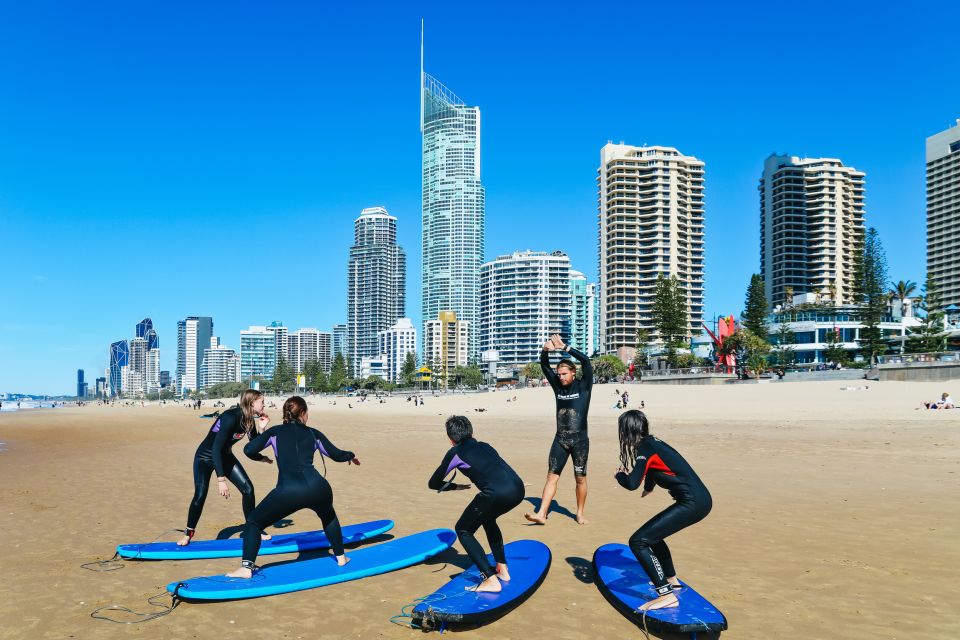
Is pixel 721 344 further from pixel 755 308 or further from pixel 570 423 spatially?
pixel 570 423

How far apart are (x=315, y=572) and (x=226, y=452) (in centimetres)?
221

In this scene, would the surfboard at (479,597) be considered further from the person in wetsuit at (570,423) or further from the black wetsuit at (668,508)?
the person in wetsuit at (570,423)

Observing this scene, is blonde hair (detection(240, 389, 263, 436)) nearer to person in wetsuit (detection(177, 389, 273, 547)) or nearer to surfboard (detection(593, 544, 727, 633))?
person in wetsuit (detection(177, 389, 273, 547))

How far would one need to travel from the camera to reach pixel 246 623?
18.5ft

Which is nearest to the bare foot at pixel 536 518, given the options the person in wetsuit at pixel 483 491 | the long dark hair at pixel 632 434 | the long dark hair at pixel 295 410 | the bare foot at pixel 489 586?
the person in wetsuit at pixel 483 491

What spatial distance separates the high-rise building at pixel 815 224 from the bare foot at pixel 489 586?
15963cm

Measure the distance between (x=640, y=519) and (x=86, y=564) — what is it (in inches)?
294

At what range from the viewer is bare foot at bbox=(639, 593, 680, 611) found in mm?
5510

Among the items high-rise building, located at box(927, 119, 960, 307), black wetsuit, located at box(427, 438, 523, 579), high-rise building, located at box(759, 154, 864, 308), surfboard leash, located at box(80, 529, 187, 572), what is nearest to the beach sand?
surfboard leash, located at box(80, 529, 187, 572)

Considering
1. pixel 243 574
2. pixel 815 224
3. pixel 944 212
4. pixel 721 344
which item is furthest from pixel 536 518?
pixel 944 212

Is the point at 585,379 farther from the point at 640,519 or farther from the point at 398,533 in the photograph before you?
the point at 398,533

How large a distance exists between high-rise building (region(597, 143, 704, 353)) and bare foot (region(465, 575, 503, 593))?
13608 centimetres

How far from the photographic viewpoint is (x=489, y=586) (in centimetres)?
605

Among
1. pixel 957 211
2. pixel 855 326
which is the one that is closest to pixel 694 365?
pixel 855 326
